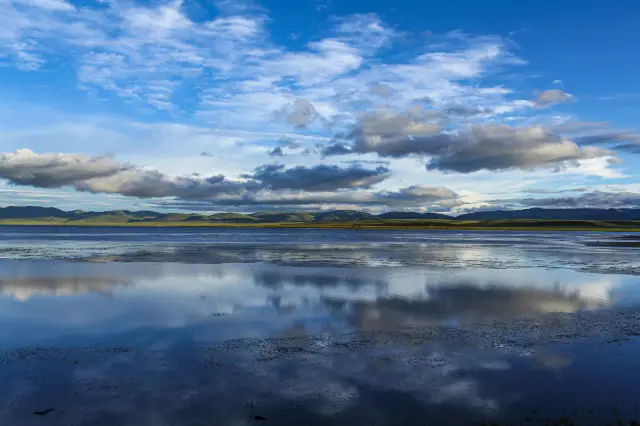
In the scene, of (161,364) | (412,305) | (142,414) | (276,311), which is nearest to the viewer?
(142,414)

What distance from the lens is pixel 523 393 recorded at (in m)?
10.9

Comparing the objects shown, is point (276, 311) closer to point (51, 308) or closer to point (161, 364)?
point (161, 364)

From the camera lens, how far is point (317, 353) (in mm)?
14156

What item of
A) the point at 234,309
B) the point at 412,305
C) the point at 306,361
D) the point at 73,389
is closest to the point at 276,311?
the point at 234,309

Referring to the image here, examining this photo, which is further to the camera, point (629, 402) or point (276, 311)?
point (276, 311)

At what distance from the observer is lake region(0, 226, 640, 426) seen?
32.9 feet

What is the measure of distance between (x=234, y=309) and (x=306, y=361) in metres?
8.28

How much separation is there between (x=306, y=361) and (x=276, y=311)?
7.24 meters

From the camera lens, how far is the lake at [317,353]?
10039mm

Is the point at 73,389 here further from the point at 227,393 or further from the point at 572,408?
the point at 572,408

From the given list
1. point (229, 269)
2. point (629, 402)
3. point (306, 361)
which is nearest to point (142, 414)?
point (306, 361)

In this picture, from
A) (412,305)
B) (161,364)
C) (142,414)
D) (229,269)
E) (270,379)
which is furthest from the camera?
(229,269)

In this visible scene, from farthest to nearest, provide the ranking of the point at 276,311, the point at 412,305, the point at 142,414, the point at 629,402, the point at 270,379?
the point at 412,305 → the point at 276,311 → the point at 270,379 → the point at 629,402 → the point at 142,414

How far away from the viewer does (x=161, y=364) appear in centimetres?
1310
